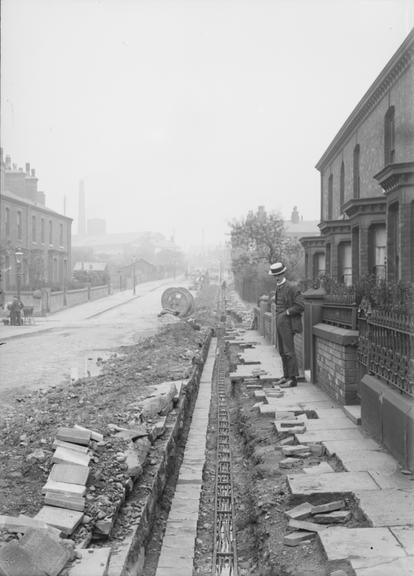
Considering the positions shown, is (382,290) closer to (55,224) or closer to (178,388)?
(178,388)

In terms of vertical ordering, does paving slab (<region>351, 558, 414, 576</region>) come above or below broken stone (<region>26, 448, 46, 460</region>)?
below

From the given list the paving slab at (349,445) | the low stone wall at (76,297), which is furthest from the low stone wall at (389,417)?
the low stone wall at (76,297)

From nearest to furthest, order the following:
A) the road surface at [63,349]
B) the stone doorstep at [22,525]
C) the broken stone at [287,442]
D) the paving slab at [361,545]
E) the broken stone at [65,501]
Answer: the paving slab at [361,545] < the stone doorstep at [22,525] < the broken stone at [65,501] < the broken stone at [287,442] < the road surface at [63,349]

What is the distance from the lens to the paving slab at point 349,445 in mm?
5637

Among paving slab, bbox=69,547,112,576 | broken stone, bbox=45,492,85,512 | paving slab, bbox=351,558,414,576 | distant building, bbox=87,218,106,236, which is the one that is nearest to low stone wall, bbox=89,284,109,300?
broken stone, bbox=45,492,85,512

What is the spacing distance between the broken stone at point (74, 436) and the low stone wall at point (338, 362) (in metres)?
3.52

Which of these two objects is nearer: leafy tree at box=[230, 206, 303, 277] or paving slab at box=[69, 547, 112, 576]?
paving slab at box=[69, 547, 112, 576]

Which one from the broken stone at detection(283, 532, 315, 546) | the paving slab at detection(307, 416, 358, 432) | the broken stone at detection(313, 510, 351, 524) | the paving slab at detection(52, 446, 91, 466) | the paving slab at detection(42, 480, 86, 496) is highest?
the paving slab at detection(52, 446, 91, 466)

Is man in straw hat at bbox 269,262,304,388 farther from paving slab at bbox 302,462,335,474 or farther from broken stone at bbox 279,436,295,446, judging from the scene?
paving slab at bbox 302,462,335,474

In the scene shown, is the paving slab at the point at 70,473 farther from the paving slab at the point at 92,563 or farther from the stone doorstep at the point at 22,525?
the paving slab at the point at 92,563

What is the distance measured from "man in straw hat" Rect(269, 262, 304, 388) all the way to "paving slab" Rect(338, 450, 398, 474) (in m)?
3.74

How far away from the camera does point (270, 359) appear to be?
506 inches

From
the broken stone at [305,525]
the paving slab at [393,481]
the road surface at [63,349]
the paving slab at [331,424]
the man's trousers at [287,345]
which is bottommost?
the road surface at [63,349]

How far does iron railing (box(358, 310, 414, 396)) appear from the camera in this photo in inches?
187
